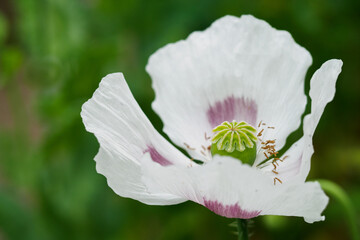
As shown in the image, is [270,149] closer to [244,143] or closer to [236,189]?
[244,143]

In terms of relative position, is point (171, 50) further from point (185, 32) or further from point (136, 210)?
point (185, 32)

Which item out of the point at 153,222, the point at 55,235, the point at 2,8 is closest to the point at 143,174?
the point at 55,235

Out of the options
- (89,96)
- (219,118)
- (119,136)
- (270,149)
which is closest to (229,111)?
(219,118)

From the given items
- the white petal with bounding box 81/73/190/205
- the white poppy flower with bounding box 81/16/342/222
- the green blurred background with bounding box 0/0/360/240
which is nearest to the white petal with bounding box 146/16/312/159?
the white poppy flower with bounding box 81/16/342/222

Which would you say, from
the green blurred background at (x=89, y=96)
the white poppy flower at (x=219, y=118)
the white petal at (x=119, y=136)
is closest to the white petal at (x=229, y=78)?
the white poppy flower at (x=219, y=118)

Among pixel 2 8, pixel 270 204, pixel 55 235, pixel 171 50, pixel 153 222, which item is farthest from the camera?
pixel 2 8

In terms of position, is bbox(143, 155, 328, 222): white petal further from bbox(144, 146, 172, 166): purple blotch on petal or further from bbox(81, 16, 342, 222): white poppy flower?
bbox(144, 146, 172, 166): purple blotch on petal
